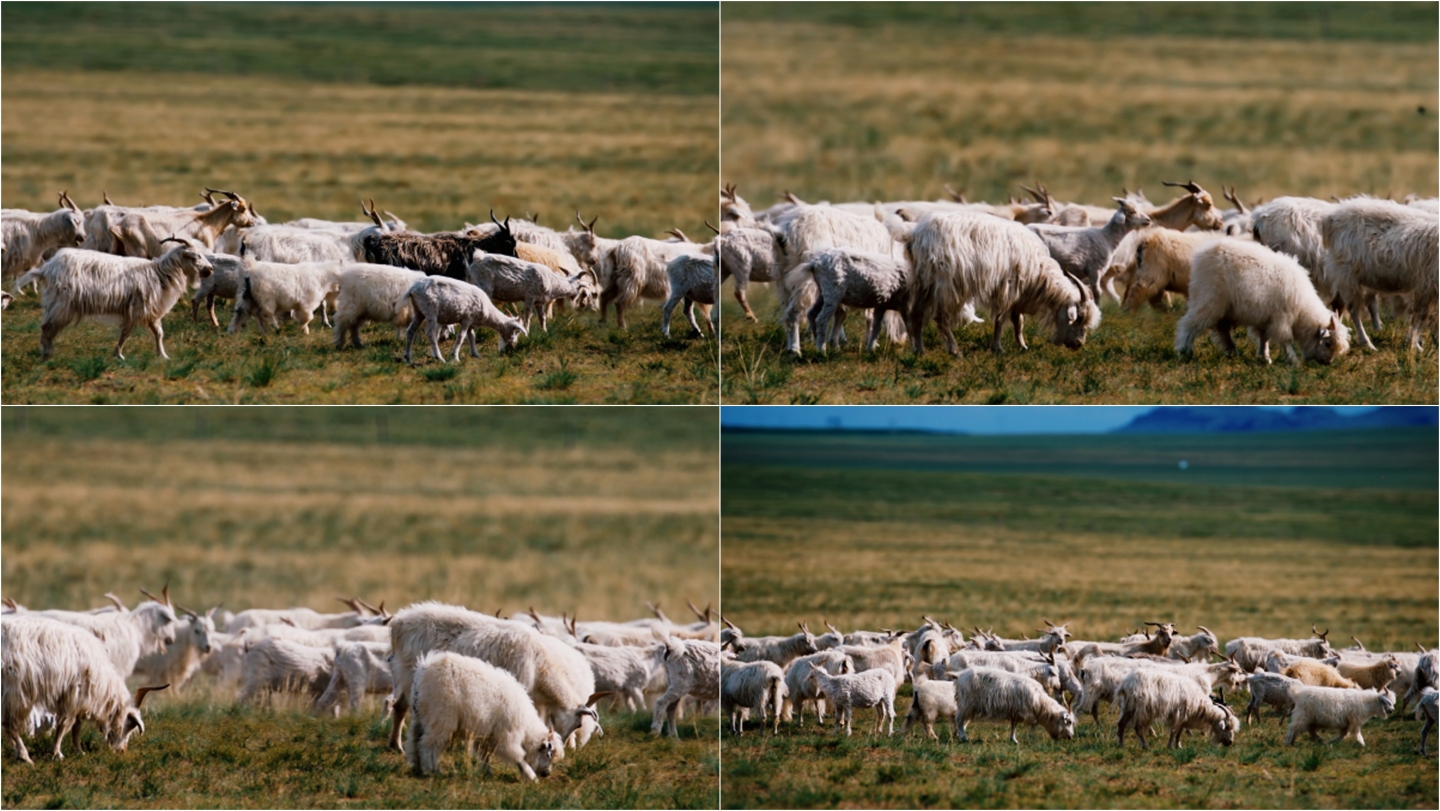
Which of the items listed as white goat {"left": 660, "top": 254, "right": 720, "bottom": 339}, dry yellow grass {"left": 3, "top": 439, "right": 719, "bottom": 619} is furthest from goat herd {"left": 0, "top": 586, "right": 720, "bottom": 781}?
dry yellow grass {"left": 3, "top": 439, "right": 719, "bottom": 619}

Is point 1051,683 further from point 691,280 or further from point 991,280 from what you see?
point 691,280

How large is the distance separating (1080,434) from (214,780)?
7.64 metres

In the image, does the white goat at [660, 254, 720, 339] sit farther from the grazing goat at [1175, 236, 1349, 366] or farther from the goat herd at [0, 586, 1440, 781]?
the grazing goat at [1175, 236, 1349, 366]

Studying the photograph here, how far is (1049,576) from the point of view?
20547mm

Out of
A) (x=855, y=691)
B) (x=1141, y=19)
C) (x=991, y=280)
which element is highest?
(x=1141, y=19)

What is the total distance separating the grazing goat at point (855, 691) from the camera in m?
10.8

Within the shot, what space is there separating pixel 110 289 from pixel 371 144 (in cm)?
4453

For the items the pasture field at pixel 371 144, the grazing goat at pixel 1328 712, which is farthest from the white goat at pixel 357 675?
the grazing goat at pixel 1328 712

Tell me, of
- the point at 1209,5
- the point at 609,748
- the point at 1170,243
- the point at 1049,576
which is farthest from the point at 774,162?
the point at 1209,5

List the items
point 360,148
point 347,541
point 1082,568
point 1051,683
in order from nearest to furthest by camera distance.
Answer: point 1051,683
point 1082,568
point 347,541
point 360,148

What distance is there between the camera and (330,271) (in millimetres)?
13094

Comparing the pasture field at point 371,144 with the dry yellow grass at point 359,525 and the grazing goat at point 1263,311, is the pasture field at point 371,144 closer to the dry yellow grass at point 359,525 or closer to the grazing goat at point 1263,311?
the grazing goat at point 1263,311

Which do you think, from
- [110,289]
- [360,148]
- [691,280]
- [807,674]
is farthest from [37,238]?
[360,148]

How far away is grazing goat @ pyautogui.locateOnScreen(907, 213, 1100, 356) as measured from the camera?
455 inches
